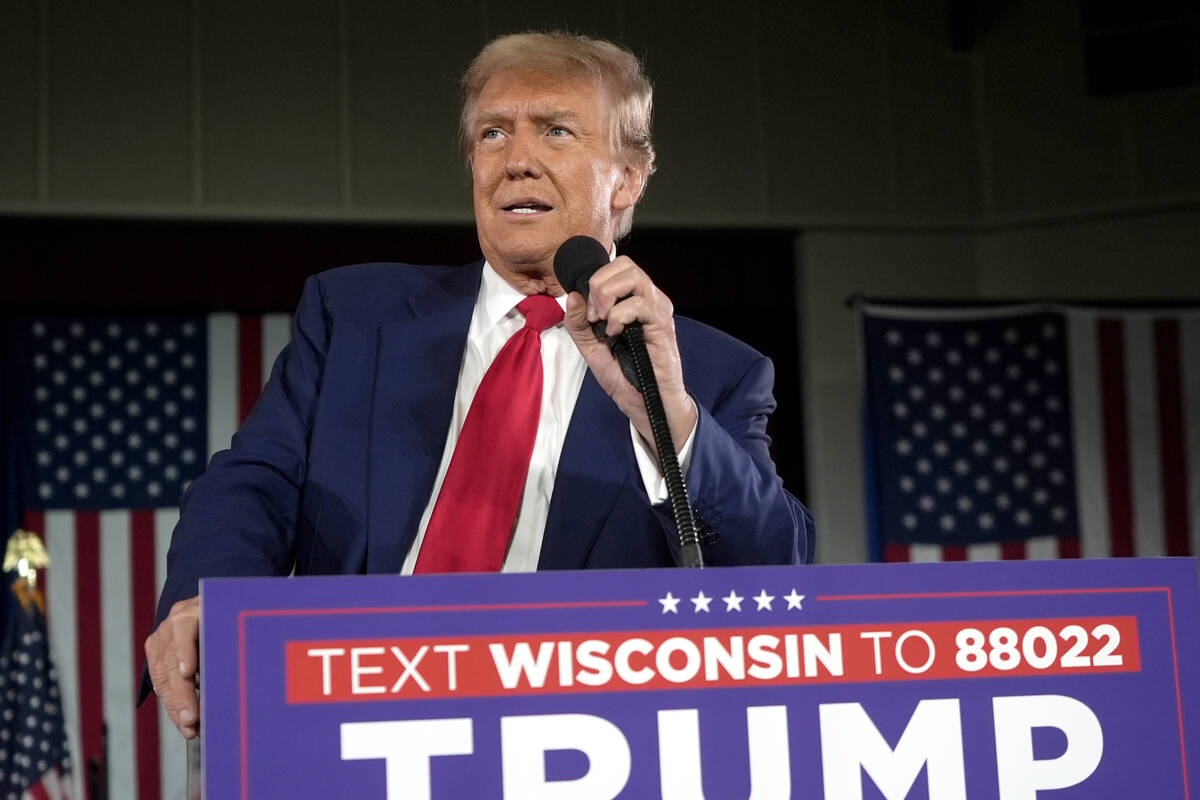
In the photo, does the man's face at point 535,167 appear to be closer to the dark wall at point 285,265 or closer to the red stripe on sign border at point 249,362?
the red stripe on sign border at point 249,362

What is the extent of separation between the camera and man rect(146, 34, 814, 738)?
137 centimetres

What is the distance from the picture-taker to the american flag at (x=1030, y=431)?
6453 mm

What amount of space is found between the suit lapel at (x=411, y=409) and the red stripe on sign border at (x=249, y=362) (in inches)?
198

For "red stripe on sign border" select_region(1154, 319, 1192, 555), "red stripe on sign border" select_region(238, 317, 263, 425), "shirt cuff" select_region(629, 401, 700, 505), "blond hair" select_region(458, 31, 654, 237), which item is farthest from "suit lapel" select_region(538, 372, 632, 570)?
"red stripe on sign border" select_region(1154, 319, 1192, 555)

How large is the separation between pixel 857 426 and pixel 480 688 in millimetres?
6473

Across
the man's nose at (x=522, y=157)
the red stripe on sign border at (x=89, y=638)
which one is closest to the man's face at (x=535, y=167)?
the man's nose at (x=522, y=157)

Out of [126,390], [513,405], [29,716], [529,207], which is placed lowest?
[29,716]

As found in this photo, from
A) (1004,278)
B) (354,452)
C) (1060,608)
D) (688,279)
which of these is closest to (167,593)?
(354,452)

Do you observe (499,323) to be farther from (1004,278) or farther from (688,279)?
(1004,278)

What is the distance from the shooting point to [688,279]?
23.7ft

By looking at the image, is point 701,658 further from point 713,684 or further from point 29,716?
point 29,716

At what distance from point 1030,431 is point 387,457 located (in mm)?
5524

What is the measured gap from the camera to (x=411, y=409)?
1.61 m

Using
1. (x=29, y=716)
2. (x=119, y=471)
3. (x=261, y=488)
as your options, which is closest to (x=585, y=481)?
(x=261, y=488)
